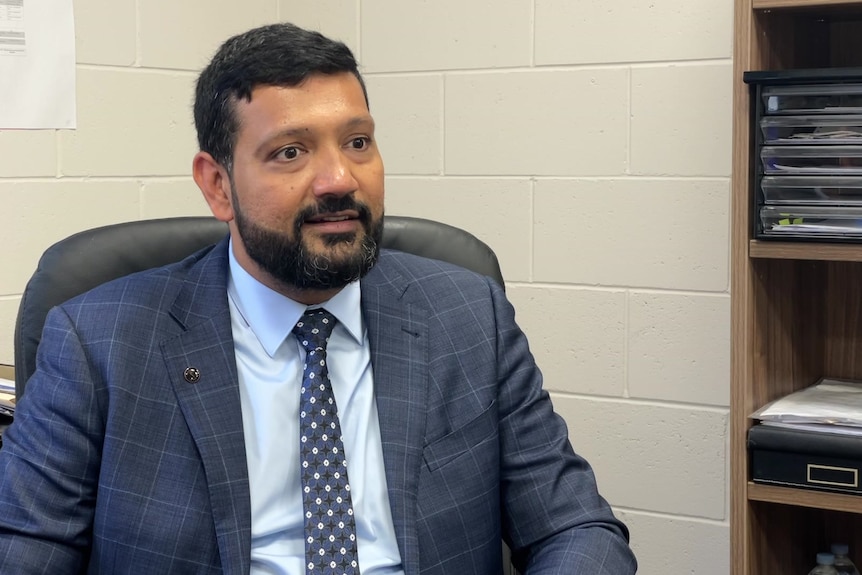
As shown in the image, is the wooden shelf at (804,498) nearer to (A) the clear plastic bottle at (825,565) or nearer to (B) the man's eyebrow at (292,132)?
(A) the clear plastic bottle at (825,565)

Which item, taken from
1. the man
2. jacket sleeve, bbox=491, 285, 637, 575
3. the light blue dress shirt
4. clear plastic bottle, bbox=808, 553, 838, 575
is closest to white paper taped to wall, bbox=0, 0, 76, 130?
the man

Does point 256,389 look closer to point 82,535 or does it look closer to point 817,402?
point 82,535

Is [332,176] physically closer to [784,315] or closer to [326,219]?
[326,219]

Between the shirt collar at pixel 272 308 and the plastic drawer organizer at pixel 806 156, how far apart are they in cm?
74

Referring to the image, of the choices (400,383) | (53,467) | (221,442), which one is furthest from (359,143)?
(53,467)

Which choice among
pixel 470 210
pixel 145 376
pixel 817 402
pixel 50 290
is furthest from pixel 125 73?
pixel 817 402

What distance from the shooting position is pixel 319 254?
1.42m

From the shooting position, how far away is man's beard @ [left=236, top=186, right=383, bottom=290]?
142 cm

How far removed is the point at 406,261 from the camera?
1.62 m

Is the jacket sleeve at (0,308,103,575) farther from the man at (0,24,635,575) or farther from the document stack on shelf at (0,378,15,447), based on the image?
the document stack on shelf at (0,378,15,447)

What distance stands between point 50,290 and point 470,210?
1.18m

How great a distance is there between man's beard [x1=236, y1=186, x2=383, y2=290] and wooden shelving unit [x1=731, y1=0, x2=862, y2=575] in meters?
0.71

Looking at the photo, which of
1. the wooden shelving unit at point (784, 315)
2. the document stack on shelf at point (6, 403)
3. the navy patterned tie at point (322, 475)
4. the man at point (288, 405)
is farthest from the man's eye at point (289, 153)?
the wooden shelving unit at point (784, 315)

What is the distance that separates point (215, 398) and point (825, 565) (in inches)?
49.5
